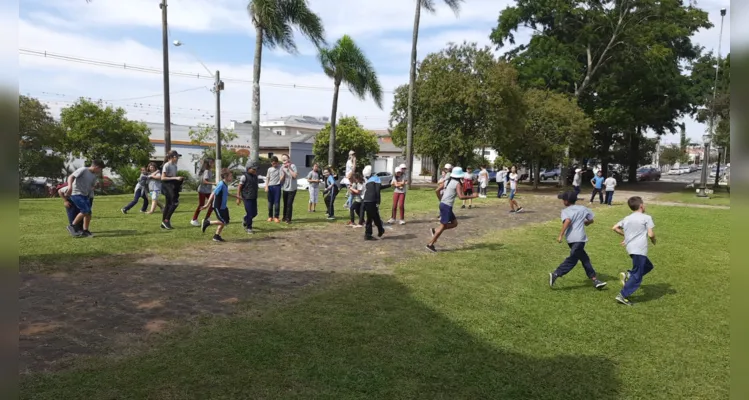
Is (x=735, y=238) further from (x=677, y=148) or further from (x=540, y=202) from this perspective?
(x=677, y=148)

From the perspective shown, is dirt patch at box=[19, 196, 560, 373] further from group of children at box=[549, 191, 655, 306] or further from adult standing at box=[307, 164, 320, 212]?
adult standing at box=[307, 164, 320, 212]

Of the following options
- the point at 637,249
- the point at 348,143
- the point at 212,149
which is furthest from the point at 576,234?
the point at 348,143

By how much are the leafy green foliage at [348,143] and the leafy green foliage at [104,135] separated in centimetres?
1724

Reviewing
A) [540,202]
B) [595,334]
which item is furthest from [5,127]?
[540,202]

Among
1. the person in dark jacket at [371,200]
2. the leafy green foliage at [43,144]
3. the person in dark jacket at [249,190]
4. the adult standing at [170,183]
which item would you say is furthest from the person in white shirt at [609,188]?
the leafy green foliage at [43,144]

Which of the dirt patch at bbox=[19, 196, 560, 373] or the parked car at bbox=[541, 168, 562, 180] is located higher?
the parked car at bbox=[541, 168, 562, 180]

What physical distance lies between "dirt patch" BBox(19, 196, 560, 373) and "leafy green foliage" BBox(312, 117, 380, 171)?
31.6 m

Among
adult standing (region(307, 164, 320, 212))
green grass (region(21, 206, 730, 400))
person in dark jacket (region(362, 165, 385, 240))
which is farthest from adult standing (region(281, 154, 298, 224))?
green grass (region(21, 206, 730, 400))

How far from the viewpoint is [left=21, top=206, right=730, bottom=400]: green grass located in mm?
4203

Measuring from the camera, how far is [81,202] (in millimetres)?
9602

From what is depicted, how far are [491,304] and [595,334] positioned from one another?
1.41 meters

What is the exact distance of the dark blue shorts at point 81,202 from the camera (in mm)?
9570

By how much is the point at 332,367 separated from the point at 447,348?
1.27 meters

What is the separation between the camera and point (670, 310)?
6633 mm
